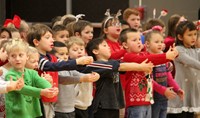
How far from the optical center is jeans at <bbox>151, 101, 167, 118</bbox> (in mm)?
5146

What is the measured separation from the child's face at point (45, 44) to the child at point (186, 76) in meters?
1.89

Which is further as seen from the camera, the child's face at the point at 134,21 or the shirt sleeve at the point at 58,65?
the child's face at the point at 134,21

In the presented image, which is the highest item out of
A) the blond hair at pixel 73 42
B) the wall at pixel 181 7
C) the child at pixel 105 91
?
the wall at pixel 181 7

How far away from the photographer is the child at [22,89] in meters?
3.71

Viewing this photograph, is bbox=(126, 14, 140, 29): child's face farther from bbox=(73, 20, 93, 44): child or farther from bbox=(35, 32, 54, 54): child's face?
bbox=(35, 32, 54, 54): child's face

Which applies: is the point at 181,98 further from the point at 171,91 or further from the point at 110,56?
the point at 110,56

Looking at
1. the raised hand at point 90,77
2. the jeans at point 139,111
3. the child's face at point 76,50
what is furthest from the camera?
the jeans at point 139,111

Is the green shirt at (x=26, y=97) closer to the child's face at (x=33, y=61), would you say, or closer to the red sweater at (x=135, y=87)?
the child's face at (x=33, y=61)

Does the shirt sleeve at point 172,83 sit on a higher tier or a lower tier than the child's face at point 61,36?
lower

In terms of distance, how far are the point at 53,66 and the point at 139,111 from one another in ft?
3.79

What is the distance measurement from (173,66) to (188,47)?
29 centimetres

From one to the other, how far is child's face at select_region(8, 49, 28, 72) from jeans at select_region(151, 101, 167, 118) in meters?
1.84

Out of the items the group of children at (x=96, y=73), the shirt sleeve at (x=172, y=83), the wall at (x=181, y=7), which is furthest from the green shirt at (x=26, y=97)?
the wall at (x=181, y=7)

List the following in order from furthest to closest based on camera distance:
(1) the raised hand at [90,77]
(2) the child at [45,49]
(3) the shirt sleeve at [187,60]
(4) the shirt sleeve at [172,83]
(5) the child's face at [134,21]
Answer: (5) the child's face at [134,21] → (3) the shirt sleeve at [187,60] → (4) the shirt sleeve at [172,83] → (1) the raised hand at [90,77] → (2) the child at [45,49]
